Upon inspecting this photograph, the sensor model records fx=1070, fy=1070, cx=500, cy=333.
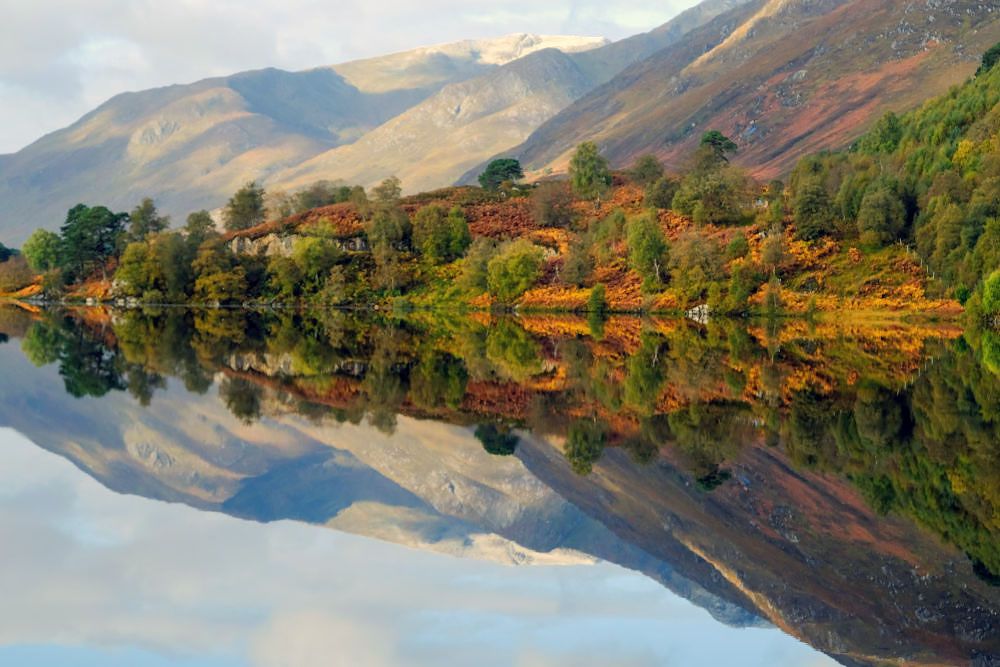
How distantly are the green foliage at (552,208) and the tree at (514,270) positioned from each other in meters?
15.8

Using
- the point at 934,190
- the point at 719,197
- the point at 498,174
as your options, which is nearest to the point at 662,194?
the point at 719,197

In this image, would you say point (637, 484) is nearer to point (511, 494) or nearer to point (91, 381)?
point (511, 494)

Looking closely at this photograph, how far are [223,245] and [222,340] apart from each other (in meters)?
74.1

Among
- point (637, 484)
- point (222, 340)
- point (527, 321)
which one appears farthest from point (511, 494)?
point (527, 321)

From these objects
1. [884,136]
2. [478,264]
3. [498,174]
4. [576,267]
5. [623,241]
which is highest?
[498,174]

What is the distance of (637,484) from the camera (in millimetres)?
24500

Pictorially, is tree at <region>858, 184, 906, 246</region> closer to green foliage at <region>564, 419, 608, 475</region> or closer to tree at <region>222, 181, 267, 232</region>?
green foliage at <region>564, 419, 608, 475</region>

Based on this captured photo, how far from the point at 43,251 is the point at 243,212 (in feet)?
98.3

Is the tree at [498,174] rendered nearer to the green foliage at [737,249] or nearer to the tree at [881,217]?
the green foliage at [737,249]

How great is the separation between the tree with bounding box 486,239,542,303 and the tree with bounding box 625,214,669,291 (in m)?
11.5

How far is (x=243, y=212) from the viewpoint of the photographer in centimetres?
15650

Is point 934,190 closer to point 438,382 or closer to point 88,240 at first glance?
point 438,382

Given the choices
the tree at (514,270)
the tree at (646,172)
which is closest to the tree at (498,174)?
the tree at (646,172)

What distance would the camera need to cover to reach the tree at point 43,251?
6152 inches
